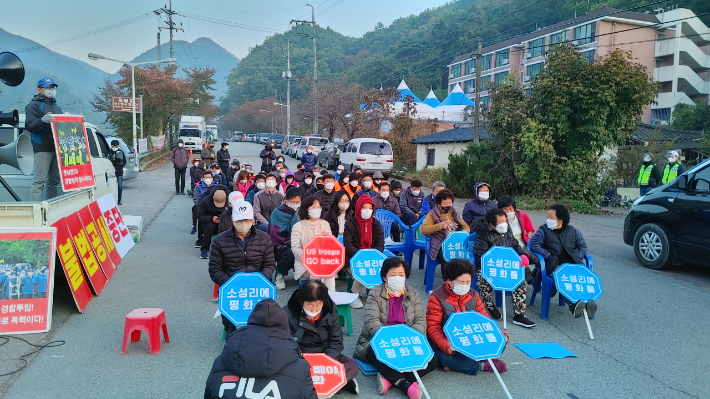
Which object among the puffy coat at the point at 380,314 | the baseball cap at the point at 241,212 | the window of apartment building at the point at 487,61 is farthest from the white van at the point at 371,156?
the window of apartment building at the point at 487,61

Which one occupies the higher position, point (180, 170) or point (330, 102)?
point (330, 102)

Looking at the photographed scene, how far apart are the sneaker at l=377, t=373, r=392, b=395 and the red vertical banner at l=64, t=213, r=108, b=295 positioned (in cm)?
417

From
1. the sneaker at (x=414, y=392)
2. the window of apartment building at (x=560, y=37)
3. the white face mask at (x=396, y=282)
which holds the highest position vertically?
the window of apartment building at (x=560, y=37)

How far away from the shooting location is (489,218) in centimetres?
684

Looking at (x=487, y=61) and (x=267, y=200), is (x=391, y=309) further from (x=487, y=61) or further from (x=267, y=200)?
(x=487, y=61)

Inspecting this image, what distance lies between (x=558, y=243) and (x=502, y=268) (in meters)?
0.96

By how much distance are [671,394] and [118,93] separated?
4236 centimetres

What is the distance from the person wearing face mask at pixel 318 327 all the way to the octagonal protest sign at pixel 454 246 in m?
3.30

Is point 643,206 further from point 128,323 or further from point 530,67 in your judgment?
point 530,67

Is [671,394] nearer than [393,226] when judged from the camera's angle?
Yes

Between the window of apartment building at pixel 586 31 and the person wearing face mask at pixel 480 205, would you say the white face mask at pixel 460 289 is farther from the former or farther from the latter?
the window of apartment building at pixel 586 31

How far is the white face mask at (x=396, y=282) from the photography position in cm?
498

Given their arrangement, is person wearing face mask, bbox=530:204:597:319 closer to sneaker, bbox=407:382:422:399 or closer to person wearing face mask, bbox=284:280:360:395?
sneaker, bbox=407:382:422:399

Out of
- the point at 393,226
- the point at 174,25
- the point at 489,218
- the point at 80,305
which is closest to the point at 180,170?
the point at 393,226
